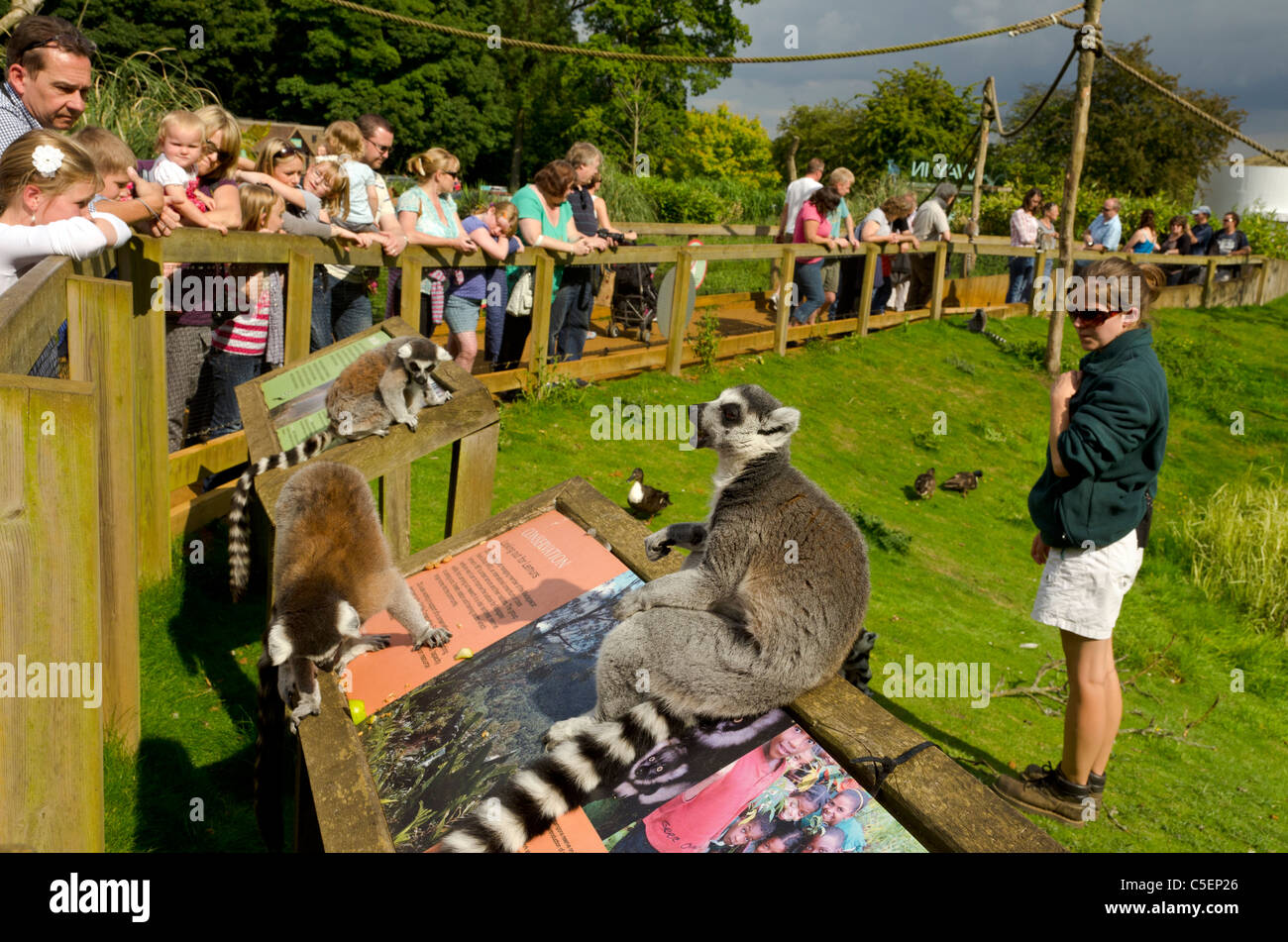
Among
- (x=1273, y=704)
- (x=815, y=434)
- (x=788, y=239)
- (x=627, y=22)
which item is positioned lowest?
(x=1273, y=704)

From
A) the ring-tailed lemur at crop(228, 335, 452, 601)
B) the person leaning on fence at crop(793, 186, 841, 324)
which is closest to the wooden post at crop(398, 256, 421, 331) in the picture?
the ring-tailed lemur at crop(228, 335, 452, 601)

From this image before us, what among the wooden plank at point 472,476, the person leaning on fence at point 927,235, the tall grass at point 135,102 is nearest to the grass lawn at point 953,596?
the person leaning on fence at point 927,235

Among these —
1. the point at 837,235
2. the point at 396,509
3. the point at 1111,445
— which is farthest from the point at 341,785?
the point at 837,235

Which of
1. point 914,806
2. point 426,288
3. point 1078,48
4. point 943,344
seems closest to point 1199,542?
point 943,344

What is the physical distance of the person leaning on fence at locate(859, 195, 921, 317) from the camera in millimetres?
11961

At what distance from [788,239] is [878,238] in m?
1.47

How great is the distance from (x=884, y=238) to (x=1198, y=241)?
11.3 metres

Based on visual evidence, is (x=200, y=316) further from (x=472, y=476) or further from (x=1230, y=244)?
(x=1230, y=244)

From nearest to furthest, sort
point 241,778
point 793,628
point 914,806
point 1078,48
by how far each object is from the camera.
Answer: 1. point 914,806
2. point 793,628
3. point 241,778
4. point 1078,48

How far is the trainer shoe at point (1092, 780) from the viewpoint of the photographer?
12.7ft

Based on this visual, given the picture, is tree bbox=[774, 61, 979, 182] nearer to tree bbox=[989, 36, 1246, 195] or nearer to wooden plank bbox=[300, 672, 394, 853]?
tree bbox=[989, 36, 1246, 195]

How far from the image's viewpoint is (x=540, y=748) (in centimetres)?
222

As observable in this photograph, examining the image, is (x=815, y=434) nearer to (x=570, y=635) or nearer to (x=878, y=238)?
(x=878, y=238)

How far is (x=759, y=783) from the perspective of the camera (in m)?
1.92
